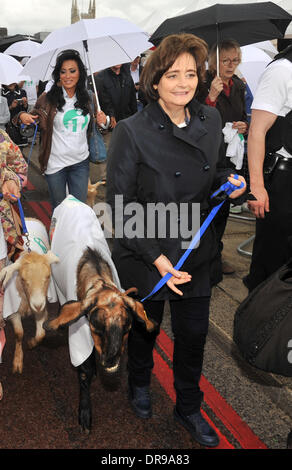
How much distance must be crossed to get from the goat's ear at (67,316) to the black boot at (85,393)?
66 cm

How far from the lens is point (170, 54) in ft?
Answer: 8.71

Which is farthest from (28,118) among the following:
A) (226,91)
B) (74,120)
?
(226,91)

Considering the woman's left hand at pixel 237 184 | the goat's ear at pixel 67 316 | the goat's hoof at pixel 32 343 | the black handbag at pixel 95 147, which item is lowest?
the goat's hoof at pixel 32 343

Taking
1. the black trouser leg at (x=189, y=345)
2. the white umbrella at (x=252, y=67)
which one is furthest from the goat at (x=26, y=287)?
the white umbrella at (x=252, y=67)

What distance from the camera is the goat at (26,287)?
3.71 meters

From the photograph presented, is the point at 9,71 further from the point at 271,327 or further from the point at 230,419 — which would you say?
the point at 271,327

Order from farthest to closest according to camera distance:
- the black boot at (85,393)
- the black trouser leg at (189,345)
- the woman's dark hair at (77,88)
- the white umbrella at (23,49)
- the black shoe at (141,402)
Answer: the white umbrella at (23,49)
the woman's dark hair at (77,88)
the black shoe at (141,402)
the black boot at (85,393)
the black trouser leg at (189,345)

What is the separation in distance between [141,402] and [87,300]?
1.13m

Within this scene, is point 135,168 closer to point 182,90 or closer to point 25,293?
point 182,90

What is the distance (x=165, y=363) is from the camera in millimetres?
4344

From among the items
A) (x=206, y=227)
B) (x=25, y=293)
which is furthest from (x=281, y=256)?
(x=25, y=293)

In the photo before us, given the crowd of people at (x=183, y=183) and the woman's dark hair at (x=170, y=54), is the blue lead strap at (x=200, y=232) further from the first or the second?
the woman's dark hair at (x=170, y=54)

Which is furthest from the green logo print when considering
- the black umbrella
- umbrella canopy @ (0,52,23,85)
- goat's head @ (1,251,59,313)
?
goat's head @ (1,251,59,313)

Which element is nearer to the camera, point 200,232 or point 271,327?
point 271,327
